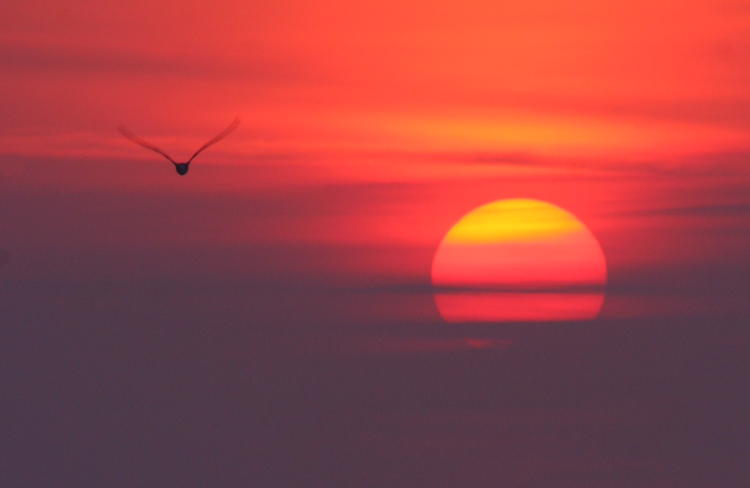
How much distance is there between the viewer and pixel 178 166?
14725 centimetres
